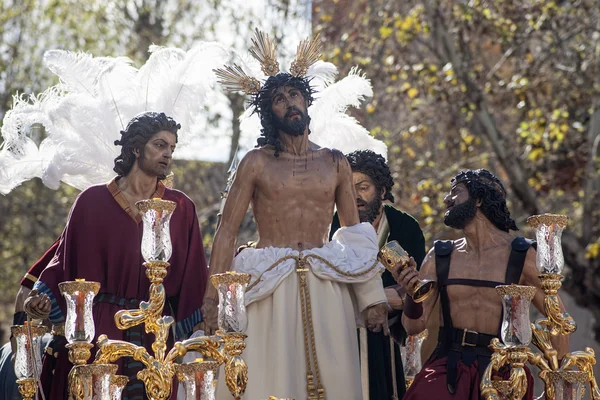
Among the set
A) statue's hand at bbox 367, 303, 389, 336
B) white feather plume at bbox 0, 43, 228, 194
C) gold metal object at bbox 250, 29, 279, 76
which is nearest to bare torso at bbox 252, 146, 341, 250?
statue's hand at bbox 367, 303, 389, 336

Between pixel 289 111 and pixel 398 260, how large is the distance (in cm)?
126

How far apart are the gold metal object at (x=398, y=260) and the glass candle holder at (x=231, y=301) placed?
948 millimetres

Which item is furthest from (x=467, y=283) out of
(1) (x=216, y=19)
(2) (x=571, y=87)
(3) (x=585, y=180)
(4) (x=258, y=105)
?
(1) (x=216, y=19)

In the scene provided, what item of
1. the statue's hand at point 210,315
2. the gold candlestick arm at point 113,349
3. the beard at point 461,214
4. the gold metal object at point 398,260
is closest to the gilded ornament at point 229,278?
the gold candlestick arm at point 113,349

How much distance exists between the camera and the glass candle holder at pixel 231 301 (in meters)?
6.62

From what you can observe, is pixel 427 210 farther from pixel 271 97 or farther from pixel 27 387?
pixel 27 387

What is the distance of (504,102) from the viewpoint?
16.1m

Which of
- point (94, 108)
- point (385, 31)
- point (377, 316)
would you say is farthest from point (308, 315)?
point (385, 31)

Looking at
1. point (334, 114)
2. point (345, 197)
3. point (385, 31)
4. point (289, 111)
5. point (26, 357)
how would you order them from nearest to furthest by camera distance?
1. point (26, 357)
2. point (289, 111)
3. point (345, 197)
4. point (334, 114)
5. point (385, 31)

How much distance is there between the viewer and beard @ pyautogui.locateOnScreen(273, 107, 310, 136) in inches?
316

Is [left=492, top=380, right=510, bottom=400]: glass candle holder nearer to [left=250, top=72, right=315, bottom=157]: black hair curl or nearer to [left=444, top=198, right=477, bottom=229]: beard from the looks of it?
[left=444, top=198, right=477, bottom=229]: beard

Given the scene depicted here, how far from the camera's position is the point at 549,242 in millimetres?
7148

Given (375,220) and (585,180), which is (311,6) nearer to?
(585,180)

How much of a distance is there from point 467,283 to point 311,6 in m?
10.6
